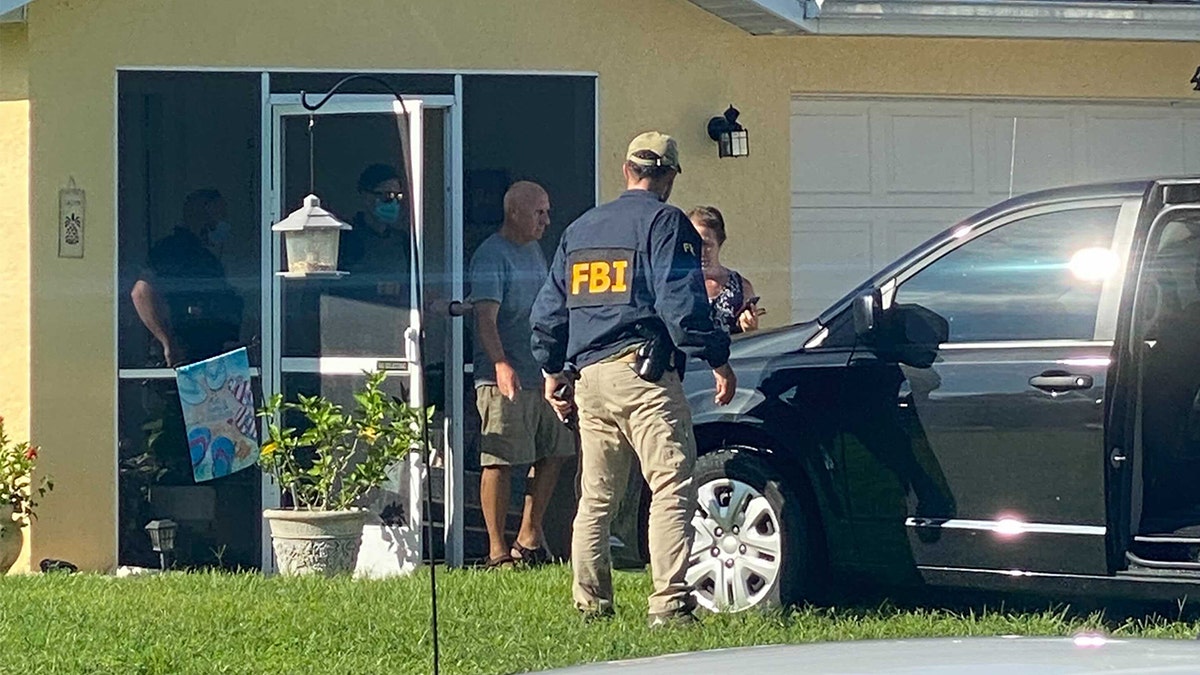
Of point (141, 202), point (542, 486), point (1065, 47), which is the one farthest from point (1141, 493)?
point (141, 202)

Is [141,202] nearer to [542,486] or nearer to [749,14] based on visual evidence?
[542,486]

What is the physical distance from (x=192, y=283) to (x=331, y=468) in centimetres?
127

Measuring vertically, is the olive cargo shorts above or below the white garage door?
below

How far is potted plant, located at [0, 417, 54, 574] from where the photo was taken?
9.10m

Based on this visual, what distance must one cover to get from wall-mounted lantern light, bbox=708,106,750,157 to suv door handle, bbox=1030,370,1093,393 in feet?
10.9

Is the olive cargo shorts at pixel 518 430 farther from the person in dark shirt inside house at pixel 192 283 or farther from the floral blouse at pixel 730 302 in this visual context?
the person in dark shirt inside house at pixel 192 283

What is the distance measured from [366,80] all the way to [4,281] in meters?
2.04

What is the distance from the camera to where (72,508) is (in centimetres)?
937

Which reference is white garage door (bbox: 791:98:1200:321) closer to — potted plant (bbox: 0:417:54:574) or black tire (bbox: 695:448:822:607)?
black tire (bbox: 695:448:822:607)

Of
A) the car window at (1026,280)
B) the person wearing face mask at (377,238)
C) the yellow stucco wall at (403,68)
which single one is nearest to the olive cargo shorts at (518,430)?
the person wearing face mask at (377,238)

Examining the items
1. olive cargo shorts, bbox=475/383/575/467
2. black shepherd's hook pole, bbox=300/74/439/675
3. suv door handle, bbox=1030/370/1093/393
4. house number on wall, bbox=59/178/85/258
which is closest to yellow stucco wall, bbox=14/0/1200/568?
house number on wall, bbox=59/178/85/258

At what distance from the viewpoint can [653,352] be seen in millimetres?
6852

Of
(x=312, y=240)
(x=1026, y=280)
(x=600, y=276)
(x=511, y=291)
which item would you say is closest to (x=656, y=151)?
(x=600, y=276)

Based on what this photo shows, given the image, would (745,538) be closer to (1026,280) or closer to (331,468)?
(1026,280)
